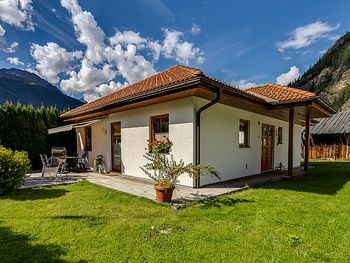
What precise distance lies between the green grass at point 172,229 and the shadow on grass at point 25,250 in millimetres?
16

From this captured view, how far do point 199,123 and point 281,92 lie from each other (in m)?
6.42

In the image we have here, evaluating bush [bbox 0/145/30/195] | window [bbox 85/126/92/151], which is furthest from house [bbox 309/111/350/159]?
bush [bbox 0/145/30/195]

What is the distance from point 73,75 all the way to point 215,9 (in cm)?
2410

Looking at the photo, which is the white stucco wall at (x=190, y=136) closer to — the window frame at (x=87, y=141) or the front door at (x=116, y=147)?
the front door at (x=116, y=147)

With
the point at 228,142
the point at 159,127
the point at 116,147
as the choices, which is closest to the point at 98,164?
the point at 116,147

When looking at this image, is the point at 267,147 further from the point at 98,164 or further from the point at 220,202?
the point at 98,164

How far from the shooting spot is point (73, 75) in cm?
3055

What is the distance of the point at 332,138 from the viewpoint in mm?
32312

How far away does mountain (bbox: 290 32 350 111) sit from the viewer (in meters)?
72.9

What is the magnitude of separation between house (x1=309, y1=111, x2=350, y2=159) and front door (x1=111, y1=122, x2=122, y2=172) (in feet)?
88.2

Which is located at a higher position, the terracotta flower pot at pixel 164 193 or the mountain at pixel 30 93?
the mountain at pixel 30 93

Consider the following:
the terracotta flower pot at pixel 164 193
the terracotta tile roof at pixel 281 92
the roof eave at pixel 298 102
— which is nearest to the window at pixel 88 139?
the terracotta flower pot at pixel 164 193

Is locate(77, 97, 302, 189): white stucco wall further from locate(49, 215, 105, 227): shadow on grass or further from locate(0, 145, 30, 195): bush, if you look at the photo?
locate(0, 145, 30, 195): bush

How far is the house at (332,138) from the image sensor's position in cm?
2936
